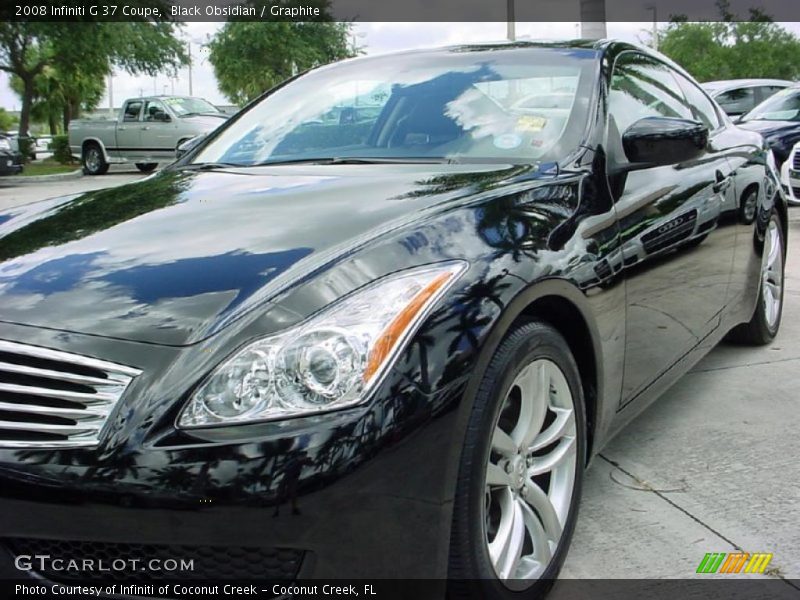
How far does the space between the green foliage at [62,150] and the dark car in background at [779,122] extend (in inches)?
782

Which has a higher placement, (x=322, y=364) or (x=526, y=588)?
(x=322, y=364)

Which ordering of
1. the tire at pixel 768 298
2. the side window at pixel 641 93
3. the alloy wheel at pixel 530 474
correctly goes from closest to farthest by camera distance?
the alloy wheel at pixel 530 474 → the side window at pixel 641 93 → the tire at pixel 768 298

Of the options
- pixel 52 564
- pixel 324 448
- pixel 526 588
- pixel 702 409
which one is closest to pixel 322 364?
pixel 324 448

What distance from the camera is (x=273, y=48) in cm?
3678

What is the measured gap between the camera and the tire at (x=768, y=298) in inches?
176

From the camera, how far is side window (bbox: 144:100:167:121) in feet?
64.1

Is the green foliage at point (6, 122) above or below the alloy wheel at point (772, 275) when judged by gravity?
above

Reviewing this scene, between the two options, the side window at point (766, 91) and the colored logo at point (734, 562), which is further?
the side window at point (766, 91)

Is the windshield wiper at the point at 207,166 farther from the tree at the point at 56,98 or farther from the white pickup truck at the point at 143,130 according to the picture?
the tree at the point at 56,98

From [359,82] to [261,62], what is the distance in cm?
3602

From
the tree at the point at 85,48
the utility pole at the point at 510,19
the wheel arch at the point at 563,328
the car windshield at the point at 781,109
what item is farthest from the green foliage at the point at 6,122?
the wheel arch at the point at 563,328

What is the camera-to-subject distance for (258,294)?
189 cm

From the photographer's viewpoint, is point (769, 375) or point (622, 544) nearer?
point (622, 544)

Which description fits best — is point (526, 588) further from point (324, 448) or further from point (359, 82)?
point (359, 82)
